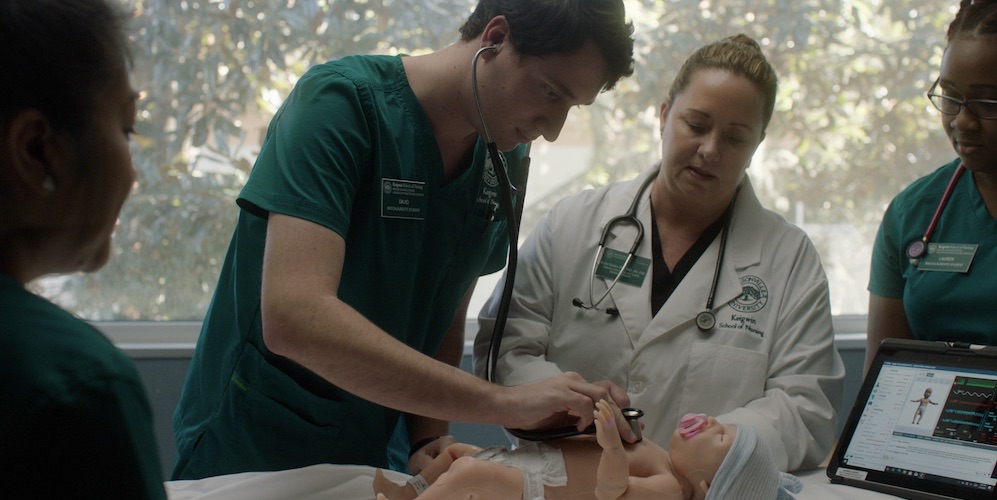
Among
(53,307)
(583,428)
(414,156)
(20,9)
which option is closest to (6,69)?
(20,9)

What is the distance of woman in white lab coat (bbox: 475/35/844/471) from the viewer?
64.6 inches

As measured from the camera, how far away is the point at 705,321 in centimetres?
167

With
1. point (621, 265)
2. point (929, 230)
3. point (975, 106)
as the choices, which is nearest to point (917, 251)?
point (929, 230)

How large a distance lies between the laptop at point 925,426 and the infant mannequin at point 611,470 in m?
0.20

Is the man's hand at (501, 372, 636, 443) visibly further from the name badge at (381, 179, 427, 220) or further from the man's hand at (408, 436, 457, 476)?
the name badge at (381, 179, 427, 220)

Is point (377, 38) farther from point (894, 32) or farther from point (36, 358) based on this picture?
point (36, 358)

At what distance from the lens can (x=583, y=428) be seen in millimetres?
1388

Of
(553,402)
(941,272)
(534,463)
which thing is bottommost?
(534,463)

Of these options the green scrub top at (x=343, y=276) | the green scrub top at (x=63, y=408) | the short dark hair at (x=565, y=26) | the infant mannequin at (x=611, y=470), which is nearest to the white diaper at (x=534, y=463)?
the infant mannequin at (x=611, y=470)

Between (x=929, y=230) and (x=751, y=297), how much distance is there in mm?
474

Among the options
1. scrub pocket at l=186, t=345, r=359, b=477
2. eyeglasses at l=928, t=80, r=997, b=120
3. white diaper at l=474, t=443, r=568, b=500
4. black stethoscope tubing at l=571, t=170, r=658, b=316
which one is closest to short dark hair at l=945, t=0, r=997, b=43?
eyeglasses at l=928, t=80, r=997, b=120

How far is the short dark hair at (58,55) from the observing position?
0.59 m

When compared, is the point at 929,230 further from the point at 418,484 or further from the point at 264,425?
the point at 264,425

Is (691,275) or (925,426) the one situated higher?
(691,275)
